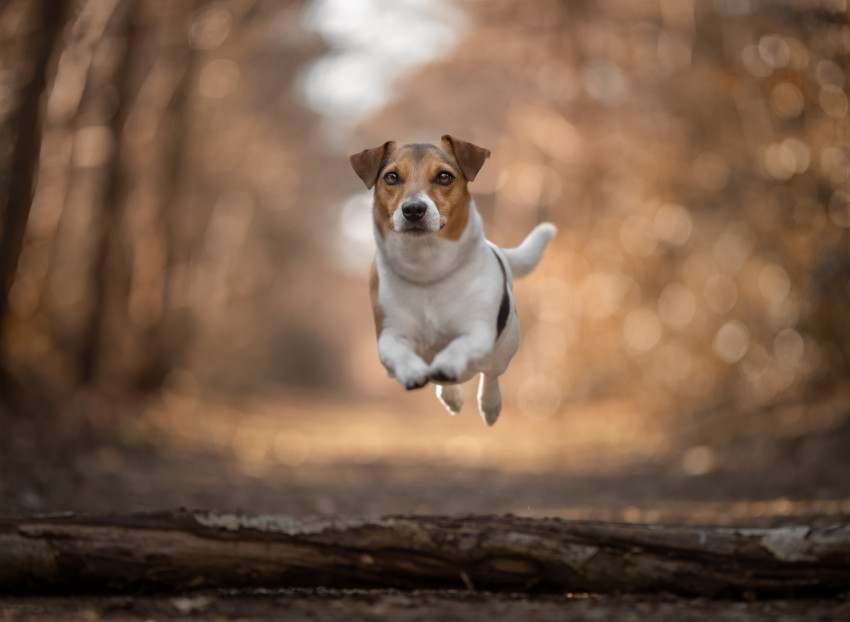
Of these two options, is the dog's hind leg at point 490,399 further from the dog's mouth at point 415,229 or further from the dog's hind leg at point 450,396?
the dog's mouth at point 415,229

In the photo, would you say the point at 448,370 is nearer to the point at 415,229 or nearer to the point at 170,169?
the point at 415,229

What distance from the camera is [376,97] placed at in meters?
19.0

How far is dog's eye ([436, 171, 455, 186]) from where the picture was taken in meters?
3.94

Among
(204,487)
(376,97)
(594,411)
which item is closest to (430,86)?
(376,97)

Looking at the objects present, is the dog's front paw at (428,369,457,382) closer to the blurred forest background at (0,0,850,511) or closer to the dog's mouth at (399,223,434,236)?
the dog's mouth at (399,223,434,236)

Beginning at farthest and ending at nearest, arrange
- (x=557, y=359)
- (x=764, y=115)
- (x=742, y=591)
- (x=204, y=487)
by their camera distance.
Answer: (x=557, y=359) < (x=764, y=115) < (x=204, y=487) < (x=742, y=591)

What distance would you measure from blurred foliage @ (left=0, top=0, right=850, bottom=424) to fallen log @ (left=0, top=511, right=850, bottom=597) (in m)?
5.28

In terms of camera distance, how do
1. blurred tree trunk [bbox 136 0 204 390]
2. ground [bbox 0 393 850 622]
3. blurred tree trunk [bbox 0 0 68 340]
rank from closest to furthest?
1. ground [bbox 0 393 850 622]
2. blurred tree trunk [bbox 0 0 68 340]
3. blurred tree trunk [bbox 136 0 204 390]

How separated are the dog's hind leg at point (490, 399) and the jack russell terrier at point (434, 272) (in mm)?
205

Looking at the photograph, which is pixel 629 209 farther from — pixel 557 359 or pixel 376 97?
pixel 376 97

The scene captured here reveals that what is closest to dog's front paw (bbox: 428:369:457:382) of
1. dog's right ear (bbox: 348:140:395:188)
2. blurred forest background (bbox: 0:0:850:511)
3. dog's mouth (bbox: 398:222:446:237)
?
dog's mouth (bbox: 398:222:446:237)

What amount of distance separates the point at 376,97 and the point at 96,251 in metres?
7.04

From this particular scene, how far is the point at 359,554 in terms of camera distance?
461cm

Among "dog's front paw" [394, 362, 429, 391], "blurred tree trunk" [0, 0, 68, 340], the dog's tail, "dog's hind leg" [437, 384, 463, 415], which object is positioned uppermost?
"blurred tree trunk" [0, 0, 68, 340]
